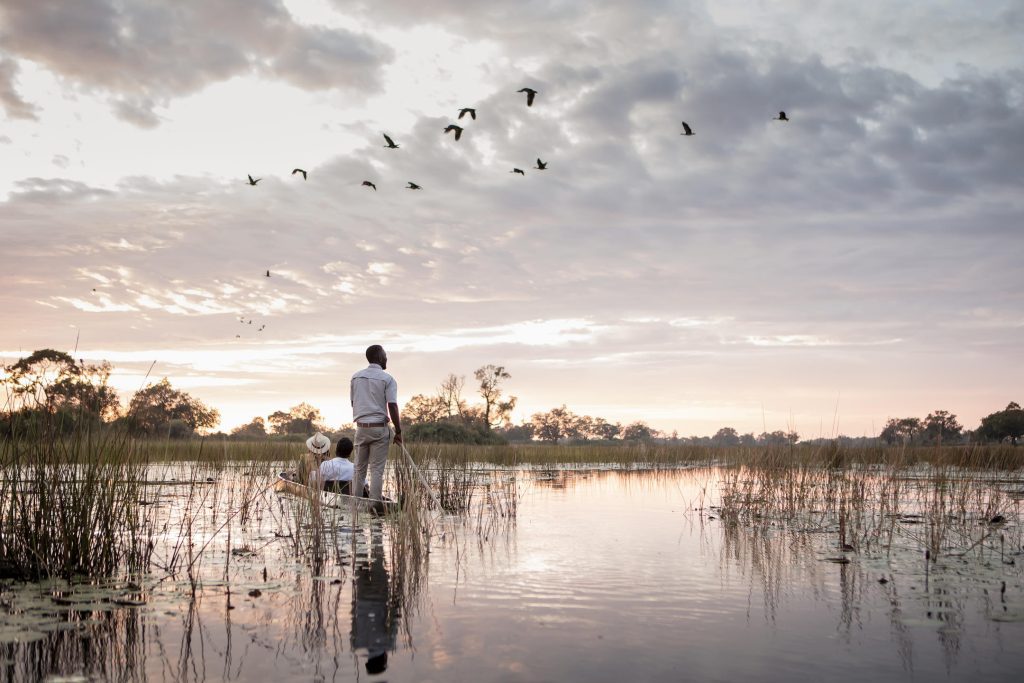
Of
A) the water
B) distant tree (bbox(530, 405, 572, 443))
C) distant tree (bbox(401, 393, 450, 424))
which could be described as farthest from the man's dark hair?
distant tree (bbox(530, 405, 572, 443))

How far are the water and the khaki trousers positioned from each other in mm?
2153

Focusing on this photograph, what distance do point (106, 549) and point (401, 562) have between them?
108 inches

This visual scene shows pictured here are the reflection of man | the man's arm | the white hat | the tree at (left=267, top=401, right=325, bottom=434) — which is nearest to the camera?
the reflection of man

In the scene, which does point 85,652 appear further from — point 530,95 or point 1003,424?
point 1003,424

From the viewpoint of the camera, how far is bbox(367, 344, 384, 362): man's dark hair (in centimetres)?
1225

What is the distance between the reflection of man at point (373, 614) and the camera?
527 cm

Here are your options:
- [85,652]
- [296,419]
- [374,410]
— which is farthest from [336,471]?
[296,419]

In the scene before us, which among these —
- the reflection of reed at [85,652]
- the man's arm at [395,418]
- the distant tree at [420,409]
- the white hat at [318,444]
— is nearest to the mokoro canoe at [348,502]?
the man's arm at [395,418]

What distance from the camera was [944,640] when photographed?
5.72 metres

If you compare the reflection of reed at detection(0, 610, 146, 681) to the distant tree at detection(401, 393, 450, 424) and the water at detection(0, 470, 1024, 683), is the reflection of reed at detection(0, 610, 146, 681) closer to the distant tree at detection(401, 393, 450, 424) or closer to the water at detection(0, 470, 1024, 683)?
the water at detection(0, 470, 1024, 683)

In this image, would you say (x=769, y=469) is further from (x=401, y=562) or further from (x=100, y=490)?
(x=100, y=490)

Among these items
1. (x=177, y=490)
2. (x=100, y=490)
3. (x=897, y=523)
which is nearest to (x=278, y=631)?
(x=100, y=490)

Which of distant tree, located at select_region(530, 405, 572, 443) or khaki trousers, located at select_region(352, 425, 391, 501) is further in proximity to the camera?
distant tree, located at select_region(530, 405, 572, 443)

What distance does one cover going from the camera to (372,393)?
12094 millimetres
